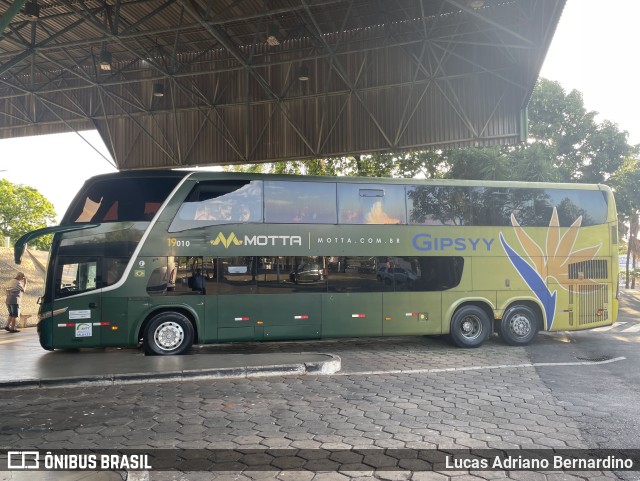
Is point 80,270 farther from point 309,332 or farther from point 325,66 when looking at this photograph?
point 325,66

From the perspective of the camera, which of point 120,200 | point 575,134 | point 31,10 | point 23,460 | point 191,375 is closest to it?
point 23,460

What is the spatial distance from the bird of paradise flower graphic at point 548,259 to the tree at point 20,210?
65.2 metres

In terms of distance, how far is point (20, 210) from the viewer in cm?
6712

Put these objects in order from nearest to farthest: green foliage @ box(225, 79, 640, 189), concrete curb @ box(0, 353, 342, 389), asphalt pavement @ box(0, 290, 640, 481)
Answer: asphalt pavement @ box(0, 290, 640, 481)
concrete curb @ box(0, 353, 342, 389)
green foliage @ box(225, 79, 640, 189)

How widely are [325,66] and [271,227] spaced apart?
28.5 feet

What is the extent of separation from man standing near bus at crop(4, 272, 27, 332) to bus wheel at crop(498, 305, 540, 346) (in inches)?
577

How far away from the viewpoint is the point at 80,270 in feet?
32.5

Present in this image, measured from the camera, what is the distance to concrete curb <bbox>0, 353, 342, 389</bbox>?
7.57m

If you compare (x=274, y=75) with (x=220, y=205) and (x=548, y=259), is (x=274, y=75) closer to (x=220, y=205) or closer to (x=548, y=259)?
(x=220, y=205)

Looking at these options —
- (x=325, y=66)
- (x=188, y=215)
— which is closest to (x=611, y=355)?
(x=188, y=215)

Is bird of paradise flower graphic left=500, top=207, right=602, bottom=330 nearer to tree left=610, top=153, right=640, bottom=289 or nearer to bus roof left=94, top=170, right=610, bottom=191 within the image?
bus roof left=94, top=170, right=610, bottom=191

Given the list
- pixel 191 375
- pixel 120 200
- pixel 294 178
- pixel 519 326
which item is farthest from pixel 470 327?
pixel 120 200

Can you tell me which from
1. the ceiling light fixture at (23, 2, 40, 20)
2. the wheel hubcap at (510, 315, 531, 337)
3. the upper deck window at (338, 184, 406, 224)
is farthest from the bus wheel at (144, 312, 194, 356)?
the ceiling light fixture at (23, 2, 40, 20)

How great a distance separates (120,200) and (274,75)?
9.49m
